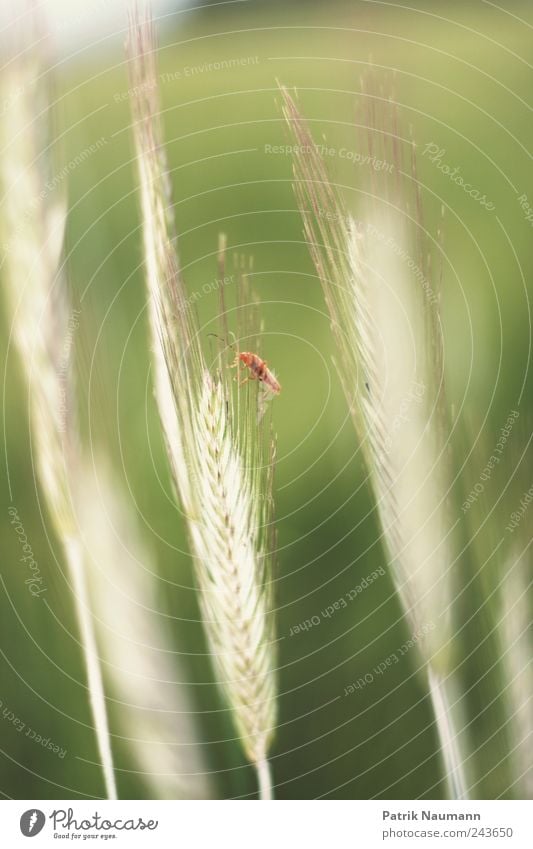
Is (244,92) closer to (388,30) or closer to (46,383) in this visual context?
(388,30)

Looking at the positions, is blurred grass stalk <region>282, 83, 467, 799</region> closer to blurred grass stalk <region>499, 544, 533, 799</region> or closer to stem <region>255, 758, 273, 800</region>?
blurred grass stalk <region>499, 544, 533, 799</region>

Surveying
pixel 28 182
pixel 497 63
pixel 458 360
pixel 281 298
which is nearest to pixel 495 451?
pixel 458 360

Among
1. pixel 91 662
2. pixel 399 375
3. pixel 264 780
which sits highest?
pixel 399 375

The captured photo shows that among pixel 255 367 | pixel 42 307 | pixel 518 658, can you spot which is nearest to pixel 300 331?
pixel 255 367

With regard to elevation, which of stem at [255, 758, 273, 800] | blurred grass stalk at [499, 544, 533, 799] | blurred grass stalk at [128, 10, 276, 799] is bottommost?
stem at [255, 758, 273, 800]

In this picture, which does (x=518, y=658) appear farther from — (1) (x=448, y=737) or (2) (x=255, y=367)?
(2) (x=255, y=367)

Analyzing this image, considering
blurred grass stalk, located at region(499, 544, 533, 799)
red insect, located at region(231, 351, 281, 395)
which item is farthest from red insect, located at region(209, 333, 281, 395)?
blurred grass stalk, located at region(499, 544, 533, 799)

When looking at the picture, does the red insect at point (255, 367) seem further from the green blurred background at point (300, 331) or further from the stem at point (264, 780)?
the stem at point (264, 780)
